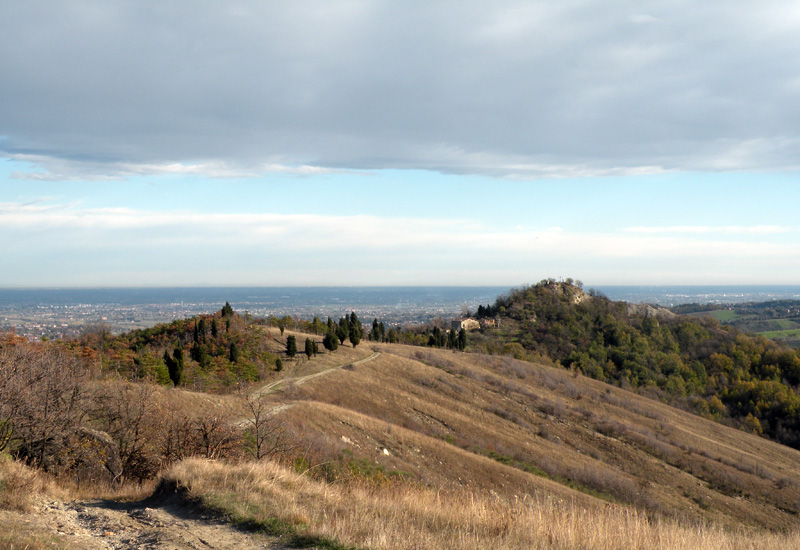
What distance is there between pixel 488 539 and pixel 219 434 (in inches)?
385

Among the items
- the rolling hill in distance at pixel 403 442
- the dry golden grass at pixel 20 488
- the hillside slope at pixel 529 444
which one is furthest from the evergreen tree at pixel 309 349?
the dry golden grass at pixel 20 488

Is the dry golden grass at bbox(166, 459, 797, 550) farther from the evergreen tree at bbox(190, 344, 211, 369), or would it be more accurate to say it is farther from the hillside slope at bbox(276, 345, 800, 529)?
the evergreen tree at bbox(190, 344, 211, 369)

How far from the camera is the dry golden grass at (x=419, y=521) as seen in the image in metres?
7.75

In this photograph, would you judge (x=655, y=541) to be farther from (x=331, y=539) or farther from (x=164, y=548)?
(x=164, y=548)

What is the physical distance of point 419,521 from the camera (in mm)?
8758

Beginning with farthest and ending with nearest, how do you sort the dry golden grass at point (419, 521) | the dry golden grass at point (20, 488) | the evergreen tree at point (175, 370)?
the evergreen tree at point (175, 370) → the dry golden grass at point (20, 488) → the dry golden grass at point (419, 521)

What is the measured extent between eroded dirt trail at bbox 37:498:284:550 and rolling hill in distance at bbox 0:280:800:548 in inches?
2.9

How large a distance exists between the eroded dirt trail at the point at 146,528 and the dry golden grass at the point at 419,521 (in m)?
0.43

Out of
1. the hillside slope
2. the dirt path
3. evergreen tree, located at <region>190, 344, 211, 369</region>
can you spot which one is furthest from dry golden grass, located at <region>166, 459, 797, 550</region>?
evergreen tree, located at <region>190, 344, 211, 369</region>

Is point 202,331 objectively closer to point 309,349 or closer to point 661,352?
point 309,349

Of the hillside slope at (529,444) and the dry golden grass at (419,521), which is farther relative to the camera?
the hillside slope at (529,444)

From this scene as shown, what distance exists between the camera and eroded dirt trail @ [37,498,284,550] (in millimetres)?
7883

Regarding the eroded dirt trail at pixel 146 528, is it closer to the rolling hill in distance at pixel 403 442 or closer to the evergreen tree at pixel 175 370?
the rolling hill in distance at pixel 403 442

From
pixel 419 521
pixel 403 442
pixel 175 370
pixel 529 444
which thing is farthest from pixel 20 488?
pixel 529 444
